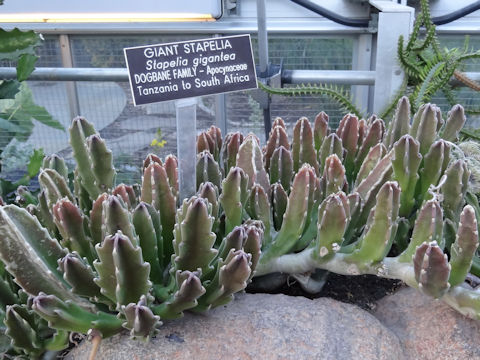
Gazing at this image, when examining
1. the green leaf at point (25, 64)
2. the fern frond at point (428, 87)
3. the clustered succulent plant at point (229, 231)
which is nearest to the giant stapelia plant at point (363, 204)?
the clustered succulent plant at point (229, 231)

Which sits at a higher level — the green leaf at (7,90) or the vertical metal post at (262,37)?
the vertical metal post at (262,37)

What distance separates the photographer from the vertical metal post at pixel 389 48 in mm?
1979

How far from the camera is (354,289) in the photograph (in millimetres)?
1364

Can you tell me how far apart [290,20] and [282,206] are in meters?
1.99

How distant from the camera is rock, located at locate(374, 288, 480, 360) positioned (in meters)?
1.12

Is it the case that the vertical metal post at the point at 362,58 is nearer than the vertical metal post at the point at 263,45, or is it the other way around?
the vertical metal post at the point at 263,45

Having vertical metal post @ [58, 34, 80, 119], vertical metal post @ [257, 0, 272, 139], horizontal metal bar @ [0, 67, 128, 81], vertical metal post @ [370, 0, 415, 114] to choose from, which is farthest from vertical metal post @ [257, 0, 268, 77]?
vertical metal post @ [58, 34, 80, 119]

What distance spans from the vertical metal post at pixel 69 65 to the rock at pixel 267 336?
2329mm

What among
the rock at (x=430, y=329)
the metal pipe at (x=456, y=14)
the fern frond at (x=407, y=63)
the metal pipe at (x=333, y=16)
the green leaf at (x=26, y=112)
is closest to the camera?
the rock at (x=430, y=329)

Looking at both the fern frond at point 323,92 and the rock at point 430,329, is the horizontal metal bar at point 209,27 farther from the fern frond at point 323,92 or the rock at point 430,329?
the rock at point 430,329

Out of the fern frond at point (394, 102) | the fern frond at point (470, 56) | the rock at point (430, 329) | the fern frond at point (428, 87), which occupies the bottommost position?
the rock at point (430, 329)

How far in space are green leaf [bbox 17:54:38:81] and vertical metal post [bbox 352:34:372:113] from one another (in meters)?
1.68

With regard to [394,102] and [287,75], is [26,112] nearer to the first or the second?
[287,75]

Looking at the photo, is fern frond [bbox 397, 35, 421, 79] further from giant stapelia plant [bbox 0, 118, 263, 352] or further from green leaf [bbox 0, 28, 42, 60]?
green leaf [bbox 0, 28, 42, 60]
